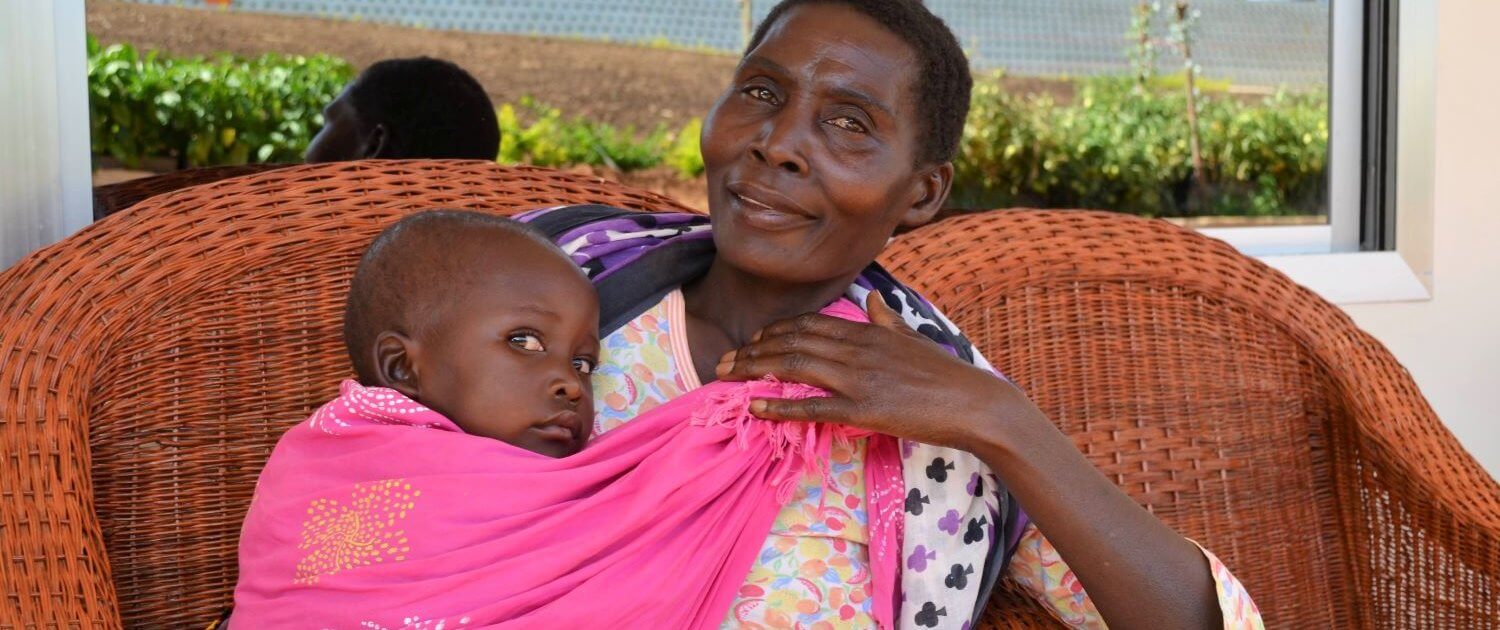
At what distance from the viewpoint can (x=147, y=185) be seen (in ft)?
9.11

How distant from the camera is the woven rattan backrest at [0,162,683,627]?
67.8 inches

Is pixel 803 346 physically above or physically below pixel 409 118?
below

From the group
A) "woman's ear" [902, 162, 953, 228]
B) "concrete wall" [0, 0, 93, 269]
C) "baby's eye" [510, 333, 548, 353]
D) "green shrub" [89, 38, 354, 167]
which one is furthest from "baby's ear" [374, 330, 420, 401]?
"green shrub" [89, 38, 354, 167]

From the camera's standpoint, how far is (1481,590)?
235 centimetres

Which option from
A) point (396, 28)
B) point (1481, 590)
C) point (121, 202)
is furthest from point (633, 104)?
point (1481, 590)

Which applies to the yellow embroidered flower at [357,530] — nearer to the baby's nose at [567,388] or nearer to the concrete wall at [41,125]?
the baby's nose at [567,388]

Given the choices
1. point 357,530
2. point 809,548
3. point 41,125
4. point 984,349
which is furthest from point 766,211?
point 41,125

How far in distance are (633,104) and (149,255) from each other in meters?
5.52

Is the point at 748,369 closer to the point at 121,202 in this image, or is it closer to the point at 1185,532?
the point at 1185,532

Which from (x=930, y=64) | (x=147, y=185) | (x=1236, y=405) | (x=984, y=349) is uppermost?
(x=930, y=64)

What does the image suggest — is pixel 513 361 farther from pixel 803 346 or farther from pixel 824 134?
pixel 824 134

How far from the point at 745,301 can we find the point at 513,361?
0.41 meters

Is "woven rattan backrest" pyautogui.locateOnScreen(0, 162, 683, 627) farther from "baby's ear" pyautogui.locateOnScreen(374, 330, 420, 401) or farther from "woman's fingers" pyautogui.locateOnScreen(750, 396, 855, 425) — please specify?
"woman's fingers" pyautogui.locateOnScreen(750, 396, 855, 425)

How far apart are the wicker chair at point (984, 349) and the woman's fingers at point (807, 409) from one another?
48 cm
